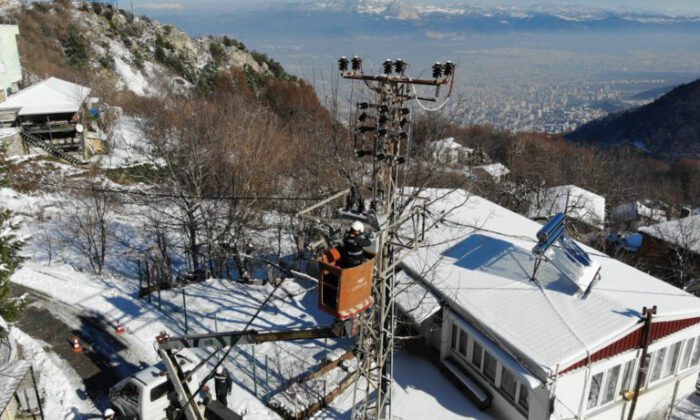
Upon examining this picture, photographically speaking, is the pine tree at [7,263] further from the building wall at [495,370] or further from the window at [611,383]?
the window at [611,383]

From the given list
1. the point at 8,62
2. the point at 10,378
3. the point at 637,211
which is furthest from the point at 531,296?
the point at 8,62

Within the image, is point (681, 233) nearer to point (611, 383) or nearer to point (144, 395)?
point (611, 383)

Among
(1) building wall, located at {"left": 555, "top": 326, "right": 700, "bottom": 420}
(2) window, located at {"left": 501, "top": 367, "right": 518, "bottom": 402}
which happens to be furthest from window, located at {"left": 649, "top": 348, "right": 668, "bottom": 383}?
(2) window, located at {"left": 501, "top": 367, "right": 518, "bottom": 402}

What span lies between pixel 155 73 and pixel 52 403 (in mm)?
58636

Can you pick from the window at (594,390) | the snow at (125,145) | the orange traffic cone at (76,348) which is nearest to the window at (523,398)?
the window at (594,390)

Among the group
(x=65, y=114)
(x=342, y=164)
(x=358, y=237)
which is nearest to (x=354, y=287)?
(x=358, y=237)

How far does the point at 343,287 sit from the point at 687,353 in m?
14.4

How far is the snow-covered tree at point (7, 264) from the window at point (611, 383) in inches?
765

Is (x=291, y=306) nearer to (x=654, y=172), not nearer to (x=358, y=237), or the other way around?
(x=358, y=237)

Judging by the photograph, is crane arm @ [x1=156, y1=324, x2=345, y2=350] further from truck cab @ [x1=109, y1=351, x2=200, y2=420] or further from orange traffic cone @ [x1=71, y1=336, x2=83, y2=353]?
orange traffic cone @ [x1=71, y1=336, x2=83, y2=353]

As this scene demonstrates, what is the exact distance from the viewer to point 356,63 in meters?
→ 12.4

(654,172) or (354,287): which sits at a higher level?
(354,287)

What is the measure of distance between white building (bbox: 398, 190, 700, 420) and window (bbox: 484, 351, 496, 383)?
34 millimetres

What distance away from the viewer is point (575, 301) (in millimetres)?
16484
